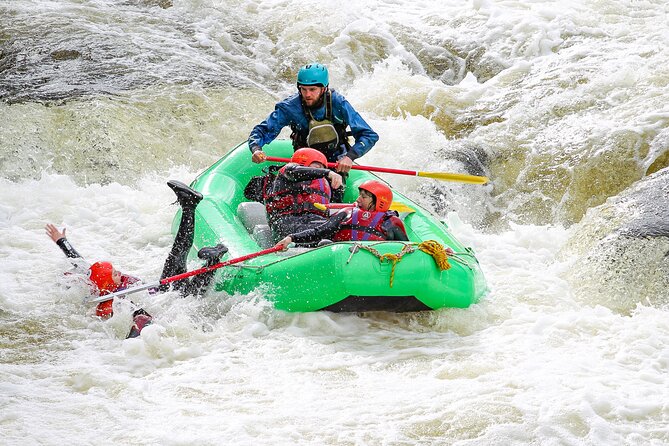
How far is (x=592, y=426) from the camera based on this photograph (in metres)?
4.11

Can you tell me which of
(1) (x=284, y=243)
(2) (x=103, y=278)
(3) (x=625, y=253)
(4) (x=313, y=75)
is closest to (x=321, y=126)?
(4) (x=313, y=75)

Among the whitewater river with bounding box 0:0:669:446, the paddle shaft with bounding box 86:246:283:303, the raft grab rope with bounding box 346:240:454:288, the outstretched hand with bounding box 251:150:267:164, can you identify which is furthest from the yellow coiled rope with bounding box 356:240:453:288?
the outstretched hand with bounding box 251:150:267:164

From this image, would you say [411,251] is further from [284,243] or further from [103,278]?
[103,278]

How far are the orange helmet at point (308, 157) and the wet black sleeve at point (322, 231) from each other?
Answer: 2.07 feet

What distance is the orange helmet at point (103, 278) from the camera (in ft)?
17.9

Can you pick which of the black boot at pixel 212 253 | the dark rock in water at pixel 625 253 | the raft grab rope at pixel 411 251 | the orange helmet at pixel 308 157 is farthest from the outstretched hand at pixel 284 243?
the dark rock in water at pixel 625 253

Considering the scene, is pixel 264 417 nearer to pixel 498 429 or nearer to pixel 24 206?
pixel 498 429

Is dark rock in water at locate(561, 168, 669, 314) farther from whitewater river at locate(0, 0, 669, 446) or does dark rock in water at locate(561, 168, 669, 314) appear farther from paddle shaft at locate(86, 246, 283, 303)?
paddle shaft at locate(86, 246, 283, 303)

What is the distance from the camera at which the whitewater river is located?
424cm

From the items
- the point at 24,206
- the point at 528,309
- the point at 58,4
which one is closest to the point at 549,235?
the point at 528,309

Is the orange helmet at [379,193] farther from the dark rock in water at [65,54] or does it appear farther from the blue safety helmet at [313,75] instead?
the dark rock in water at [65,54]

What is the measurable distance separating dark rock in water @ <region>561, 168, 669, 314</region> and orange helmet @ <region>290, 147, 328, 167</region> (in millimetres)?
A: 1983

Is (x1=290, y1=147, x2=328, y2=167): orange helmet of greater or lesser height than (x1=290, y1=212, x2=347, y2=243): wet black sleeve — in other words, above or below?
above

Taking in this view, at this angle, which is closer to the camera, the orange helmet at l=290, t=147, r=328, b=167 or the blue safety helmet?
the orange helmet at l=290, t=147, r=328, b=167
